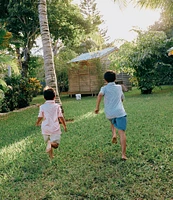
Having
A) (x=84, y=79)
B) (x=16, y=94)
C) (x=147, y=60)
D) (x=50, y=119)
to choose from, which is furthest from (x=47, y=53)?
(x=84, y=79)

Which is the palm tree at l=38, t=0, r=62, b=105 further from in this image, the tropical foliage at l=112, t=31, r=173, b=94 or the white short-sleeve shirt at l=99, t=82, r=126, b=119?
the tropical foliage at l=112, t=31, r=173, b=94

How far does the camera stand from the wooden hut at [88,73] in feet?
66.9

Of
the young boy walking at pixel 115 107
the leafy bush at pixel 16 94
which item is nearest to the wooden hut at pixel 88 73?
the leafy bush at pixel 16 94

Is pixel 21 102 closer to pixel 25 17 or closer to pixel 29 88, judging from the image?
pixel 29 88

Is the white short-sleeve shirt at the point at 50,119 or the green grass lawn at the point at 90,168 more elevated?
the white short-sleeve shirt at the point at 50,119

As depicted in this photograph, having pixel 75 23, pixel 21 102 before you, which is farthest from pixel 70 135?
pixel 75 23

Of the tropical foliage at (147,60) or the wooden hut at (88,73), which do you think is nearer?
the tropical foliage at (147,60)

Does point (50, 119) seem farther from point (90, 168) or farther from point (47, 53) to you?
point (47, 53)

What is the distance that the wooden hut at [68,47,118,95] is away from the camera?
2039 centimetres

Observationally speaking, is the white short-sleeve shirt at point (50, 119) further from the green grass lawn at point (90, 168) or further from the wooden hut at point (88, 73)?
the wooden hut at point (88, 73)

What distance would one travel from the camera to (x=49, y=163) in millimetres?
4453

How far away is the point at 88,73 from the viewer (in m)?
21.0

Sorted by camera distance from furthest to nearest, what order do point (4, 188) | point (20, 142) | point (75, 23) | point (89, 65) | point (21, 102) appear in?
point (89, 65)
point (75, 23)
point (21, 102)
point (20, 142)
point (4, 188)

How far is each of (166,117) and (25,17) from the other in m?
10.7
